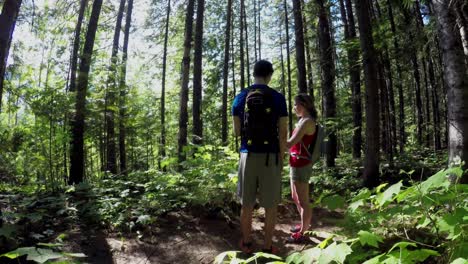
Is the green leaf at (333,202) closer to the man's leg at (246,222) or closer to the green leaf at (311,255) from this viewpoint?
the green leaf at (311,255)

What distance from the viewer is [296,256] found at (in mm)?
1688

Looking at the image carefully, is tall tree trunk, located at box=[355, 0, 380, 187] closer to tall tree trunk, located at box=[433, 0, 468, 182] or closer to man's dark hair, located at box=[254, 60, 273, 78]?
tall tree trunk, located at box=[433, 0, 468, 182]

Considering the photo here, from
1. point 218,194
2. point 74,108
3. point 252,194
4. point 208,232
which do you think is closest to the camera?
point 252,194

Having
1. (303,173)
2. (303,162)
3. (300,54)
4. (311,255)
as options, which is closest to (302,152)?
(303,162)

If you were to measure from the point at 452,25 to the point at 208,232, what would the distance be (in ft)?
13.4

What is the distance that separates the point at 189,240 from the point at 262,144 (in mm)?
1894

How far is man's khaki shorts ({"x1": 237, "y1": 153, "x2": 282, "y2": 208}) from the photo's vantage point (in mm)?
3975

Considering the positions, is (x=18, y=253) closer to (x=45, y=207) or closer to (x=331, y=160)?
(x=45, y=207)

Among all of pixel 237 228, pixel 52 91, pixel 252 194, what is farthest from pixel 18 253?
pixel 52 91

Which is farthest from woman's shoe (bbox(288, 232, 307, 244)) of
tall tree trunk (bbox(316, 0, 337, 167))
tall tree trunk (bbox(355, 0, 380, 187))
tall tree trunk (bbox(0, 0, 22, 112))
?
tall tree trunk (bbox(316, 0, 337, 167))

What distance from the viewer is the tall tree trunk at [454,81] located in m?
4.05

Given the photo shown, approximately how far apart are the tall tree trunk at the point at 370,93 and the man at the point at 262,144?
3.69 m

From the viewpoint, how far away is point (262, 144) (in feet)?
13.0

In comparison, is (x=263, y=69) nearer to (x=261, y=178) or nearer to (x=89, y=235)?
(x=261, y=178)
